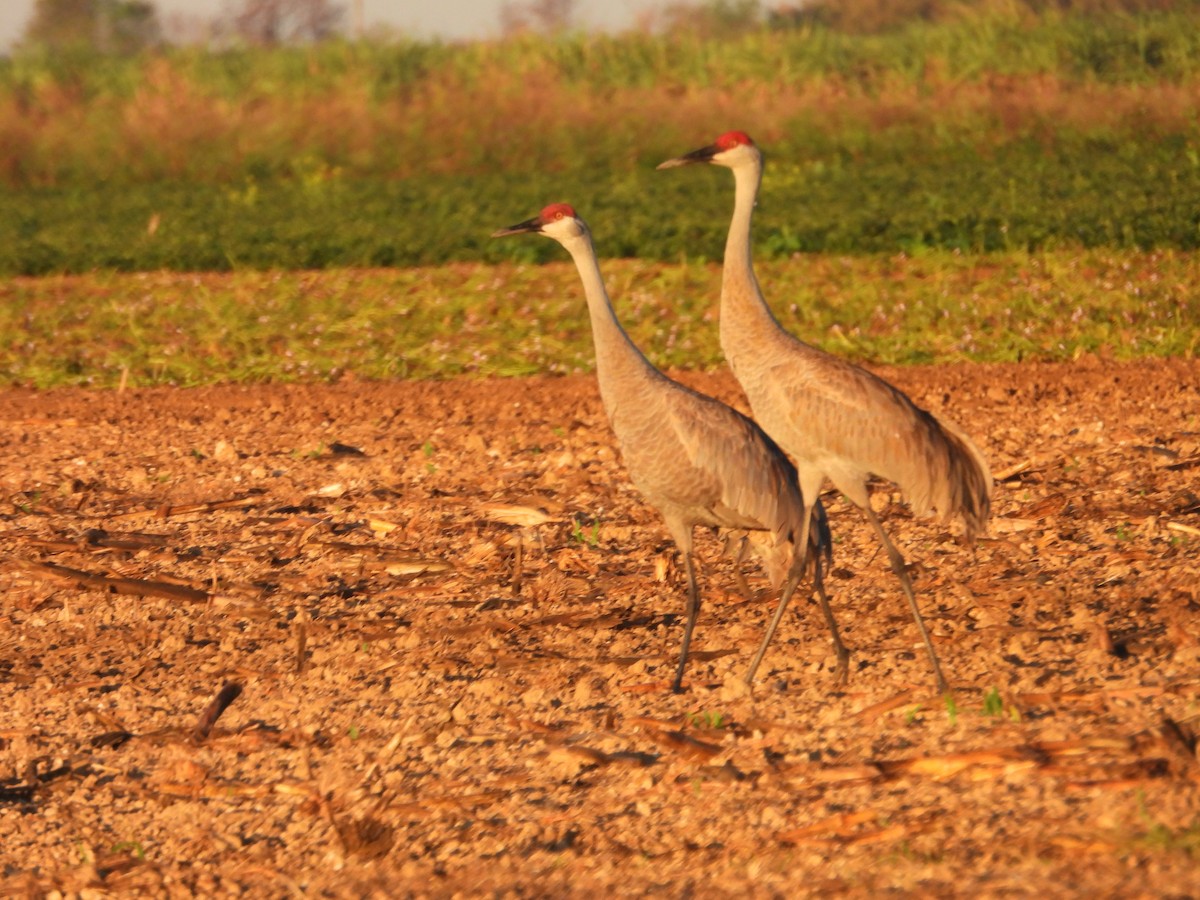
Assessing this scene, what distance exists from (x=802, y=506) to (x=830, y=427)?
1.38 ft

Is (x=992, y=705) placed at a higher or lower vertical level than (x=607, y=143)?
higher

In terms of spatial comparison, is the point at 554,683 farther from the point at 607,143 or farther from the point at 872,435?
the point at 607,143

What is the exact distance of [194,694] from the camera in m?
5.39

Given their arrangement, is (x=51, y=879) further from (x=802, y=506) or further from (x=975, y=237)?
(x=975, y=237)

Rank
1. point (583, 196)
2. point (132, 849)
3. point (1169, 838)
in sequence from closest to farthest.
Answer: point (1169, 838)
point (132, 849)
point (583, 196)

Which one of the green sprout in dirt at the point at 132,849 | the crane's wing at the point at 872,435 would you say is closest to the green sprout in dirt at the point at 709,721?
the crane's wing at the point at 872,435

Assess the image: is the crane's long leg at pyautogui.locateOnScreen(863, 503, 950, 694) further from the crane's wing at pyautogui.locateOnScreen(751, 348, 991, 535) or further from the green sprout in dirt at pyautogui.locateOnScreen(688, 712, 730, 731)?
the green sprout in dirt at pyautogui.locateOnScreen(688, 712, 730, 731)

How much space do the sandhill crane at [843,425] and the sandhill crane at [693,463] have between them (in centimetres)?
10

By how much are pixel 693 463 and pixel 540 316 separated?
6.47 m

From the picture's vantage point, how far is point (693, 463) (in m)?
5.23

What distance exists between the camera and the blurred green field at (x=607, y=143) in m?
14.1

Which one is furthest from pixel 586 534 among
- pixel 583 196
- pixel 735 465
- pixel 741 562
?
pixel 583 196

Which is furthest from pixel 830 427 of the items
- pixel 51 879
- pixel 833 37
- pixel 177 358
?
pixel 833 37

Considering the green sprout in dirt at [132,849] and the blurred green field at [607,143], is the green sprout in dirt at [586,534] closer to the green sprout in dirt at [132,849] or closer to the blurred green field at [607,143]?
the green sprout in dirt at [132,849]
